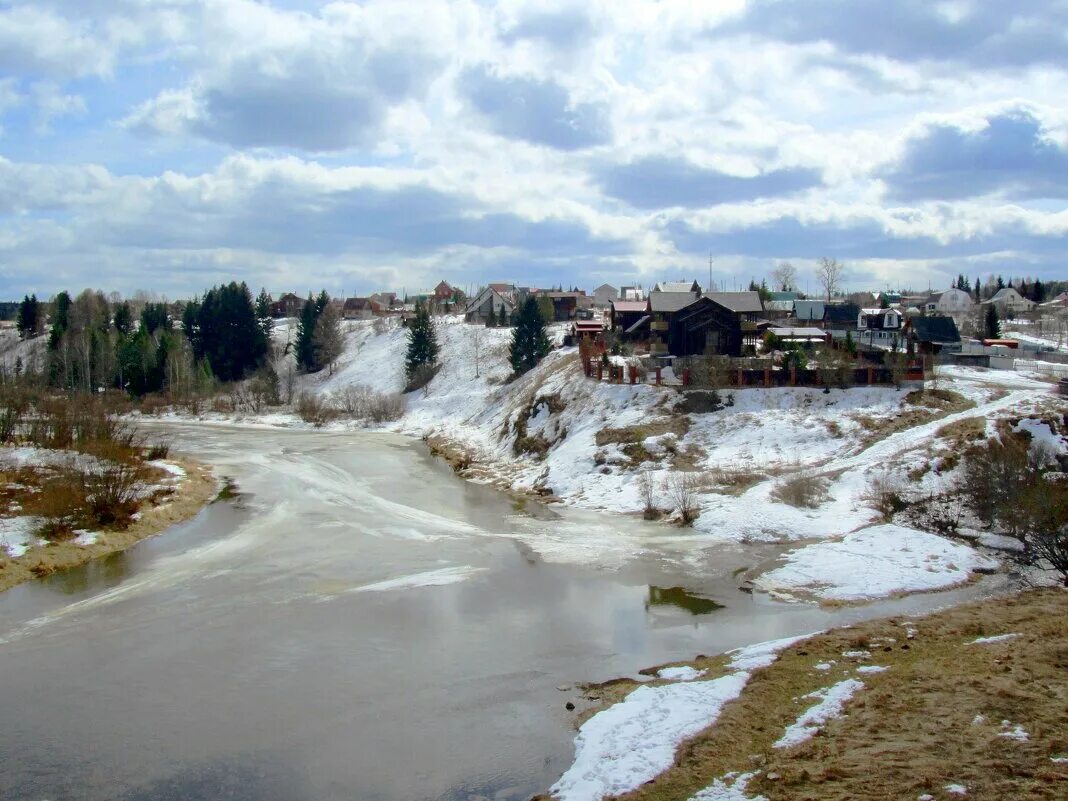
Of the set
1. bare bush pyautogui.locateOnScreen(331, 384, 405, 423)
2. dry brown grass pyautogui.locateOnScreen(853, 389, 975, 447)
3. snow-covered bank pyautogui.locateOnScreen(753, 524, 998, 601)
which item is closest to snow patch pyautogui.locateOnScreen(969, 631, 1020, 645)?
snow-covered bank pyautogui.locateOnScreen(753, 524, 998, 601)

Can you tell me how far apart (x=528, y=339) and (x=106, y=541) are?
42.2 meters

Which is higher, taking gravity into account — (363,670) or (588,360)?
(588,360)

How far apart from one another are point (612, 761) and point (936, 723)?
5057 mm

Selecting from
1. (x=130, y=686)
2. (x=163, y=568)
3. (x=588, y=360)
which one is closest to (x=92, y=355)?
(x=588, y=360)

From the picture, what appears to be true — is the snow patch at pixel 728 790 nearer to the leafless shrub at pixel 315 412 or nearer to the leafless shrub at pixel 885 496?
the leafless shrub at pixel 885 496

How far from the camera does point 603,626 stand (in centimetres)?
2083

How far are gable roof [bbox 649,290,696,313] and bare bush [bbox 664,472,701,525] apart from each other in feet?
75.7

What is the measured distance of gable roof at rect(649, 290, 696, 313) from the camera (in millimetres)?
57312

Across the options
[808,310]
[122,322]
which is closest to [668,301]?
[808,310]

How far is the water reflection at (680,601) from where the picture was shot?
72.6 feet

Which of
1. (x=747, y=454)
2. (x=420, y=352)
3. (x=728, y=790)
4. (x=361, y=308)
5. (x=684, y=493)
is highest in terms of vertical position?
(x=361, y=308)

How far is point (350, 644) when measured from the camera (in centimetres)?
1958

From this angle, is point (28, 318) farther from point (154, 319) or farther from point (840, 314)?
point (840, 314)

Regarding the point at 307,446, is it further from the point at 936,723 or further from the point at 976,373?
the point at 936,723
